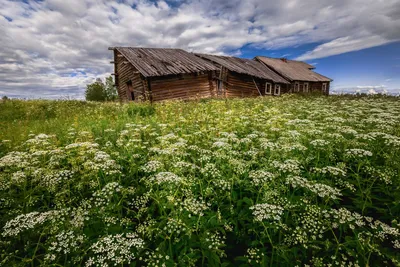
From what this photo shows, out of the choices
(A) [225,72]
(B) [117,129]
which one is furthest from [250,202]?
(A) [225,72]

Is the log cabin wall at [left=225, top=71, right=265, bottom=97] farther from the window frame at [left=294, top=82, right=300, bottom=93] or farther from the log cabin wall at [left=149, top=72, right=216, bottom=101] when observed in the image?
the window frame at [left=294, top=82, right=300, bottom=93]

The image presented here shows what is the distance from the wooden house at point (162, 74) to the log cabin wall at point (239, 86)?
7.72 ft

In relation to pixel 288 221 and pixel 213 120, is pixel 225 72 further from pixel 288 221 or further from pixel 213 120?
pixel 288 221

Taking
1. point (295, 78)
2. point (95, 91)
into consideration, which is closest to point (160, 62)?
point (295, 78)

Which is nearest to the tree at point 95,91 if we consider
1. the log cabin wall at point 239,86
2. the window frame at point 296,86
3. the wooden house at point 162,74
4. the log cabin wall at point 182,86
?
the wooden house at point 162,74

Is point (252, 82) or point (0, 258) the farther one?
point (252, 82)

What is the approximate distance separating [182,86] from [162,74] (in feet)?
10.5

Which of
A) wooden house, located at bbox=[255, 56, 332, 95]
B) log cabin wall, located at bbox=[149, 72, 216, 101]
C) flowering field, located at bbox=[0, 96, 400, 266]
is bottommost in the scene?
flowering field, located at bbox=[0, 96, 400, 266]

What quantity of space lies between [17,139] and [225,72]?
68.6 feet

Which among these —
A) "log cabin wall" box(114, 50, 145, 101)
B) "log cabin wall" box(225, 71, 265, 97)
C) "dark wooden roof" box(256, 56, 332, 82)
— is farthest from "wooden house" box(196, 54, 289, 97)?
"log cabin wall" box(114, 50, 145, 101)

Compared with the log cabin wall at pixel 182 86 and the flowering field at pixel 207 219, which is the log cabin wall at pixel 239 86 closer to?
the log cabin wall at pixel 182 86

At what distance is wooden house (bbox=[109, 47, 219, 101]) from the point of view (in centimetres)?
1859

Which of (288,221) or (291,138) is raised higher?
(291,138)

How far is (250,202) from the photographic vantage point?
272 cm
